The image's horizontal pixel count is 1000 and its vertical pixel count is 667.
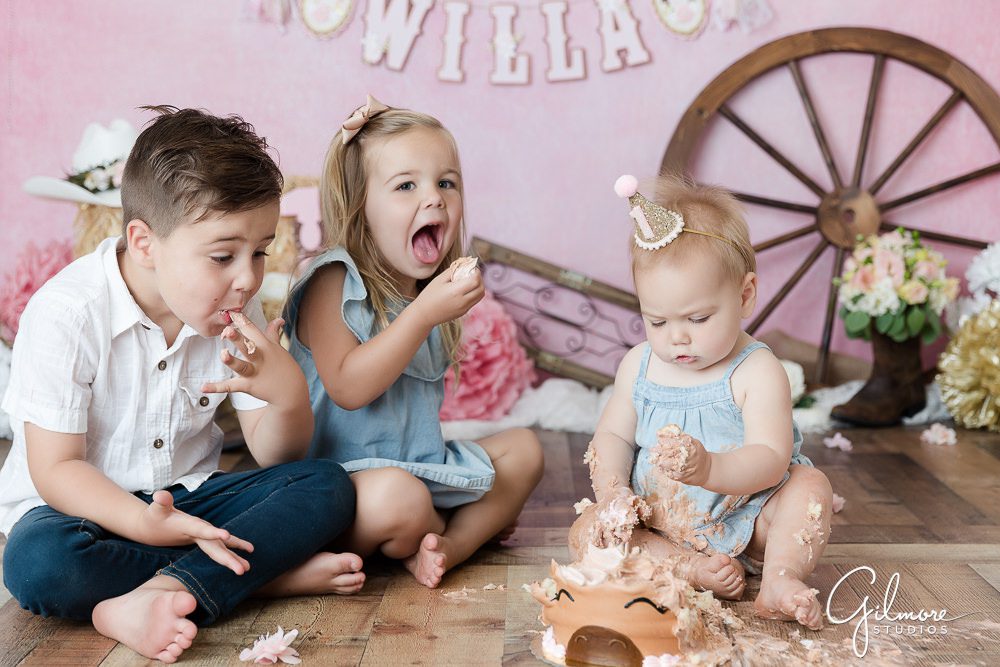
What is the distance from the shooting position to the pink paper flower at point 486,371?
2.75 meters

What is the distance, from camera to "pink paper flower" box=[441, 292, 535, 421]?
9.03 feet

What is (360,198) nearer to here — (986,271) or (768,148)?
(768,148)

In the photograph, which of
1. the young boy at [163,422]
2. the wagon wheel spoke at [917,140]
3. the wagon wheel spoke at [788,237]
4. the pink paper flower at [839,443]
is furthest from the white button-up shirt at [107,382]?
the wagon wheel spoke at [917,140]

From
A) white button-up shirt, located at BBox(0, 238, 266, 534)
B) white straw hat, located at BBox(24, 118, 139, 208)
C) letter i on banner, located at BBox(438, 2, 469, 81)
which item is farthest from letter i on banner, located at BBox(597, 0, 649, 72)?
white button-up shirt, located at BBox(0, 238, 266, 534)

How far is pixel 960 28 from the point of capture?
2.93 m

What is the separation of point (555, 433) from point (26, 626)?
5.02 feet

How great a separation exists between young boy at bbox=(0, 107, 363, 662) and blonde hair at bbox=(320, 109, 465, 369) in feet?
0.56

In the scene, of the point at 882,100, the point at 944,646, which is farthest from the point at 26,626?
the point at 882,100

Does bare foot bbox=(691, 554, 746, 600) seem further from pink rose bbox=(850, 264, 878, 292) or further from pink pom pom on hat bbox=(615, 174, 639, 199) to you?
pink rose bbox=(850, 264, 878, 292)

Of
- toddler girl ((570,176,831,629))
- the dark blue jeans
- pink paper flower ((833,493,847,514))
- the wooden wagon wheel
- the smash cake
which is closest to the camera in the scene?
the smash cake

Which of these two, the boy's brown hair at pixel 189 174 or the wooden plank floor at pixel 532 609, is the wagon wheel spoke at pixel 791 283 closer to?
the wooden plank floor at pixel 532 609

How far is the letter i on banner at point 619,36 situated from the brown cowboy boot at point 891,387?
3.40 feet

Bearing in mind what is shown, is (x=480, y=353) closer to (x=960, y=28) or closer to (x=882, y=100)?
(x=882, y=100)

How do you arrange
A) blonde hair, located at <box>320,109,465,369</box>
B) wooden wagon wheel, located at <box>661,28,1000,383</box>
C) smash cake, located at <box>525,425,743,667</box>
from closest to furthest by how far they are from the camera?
smash cake, located at <box>525,425,743,667</box> → blonde hair, located at <box>320,109,465,369</box> → wooden wagon wheel, located at <box>661,28,1000,383</box>
